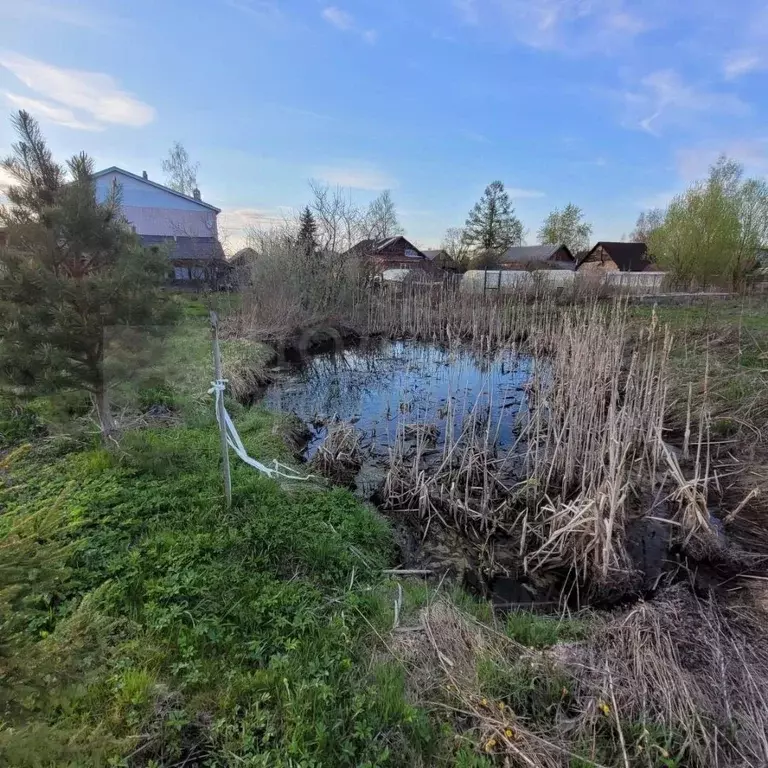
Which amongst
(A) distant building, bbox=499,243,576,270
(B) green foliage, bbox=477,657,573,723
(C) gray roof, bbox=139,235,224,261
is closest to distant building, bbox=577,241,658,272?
(A) distant building, bbox=499,243,576,270

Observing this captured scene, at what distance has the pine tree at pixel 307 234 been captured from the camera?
13281 mm

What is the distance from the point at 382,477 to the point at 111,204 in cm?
374

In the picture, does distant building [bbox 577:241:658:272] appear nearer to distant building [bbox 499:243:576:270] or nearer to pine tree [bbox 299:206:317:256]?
distant building [bbox 499:243:576:270]

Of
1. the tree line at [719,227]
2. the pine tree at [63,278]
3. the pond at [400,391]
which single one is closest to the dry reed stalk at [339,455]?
the pond at [400,391]

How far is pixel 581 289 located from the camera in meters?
16.3

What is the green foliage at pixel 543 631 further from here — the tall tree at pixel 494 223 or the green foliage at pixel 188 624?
the tall tree at pixel 494 223

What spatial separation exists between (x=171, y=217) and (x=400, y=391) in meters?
21.1

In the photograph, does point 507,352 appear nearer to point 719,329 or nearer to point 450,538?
point 719,329

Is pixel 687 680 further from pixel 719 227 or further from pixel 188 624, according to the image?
pixel 719 227

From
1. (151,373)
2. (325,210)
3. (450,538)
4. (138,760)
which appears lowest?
(450,538)

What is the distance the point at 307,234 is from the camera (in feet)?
47.3

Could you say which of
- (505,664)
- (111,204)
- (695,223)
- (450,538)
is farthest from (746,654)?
(695,223)

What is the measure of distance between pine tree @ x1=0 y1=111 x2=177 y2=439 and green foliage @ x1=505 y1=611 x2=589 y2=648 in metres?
3.52

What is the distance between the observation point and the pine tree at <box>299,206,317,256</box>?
13281 millimetres
